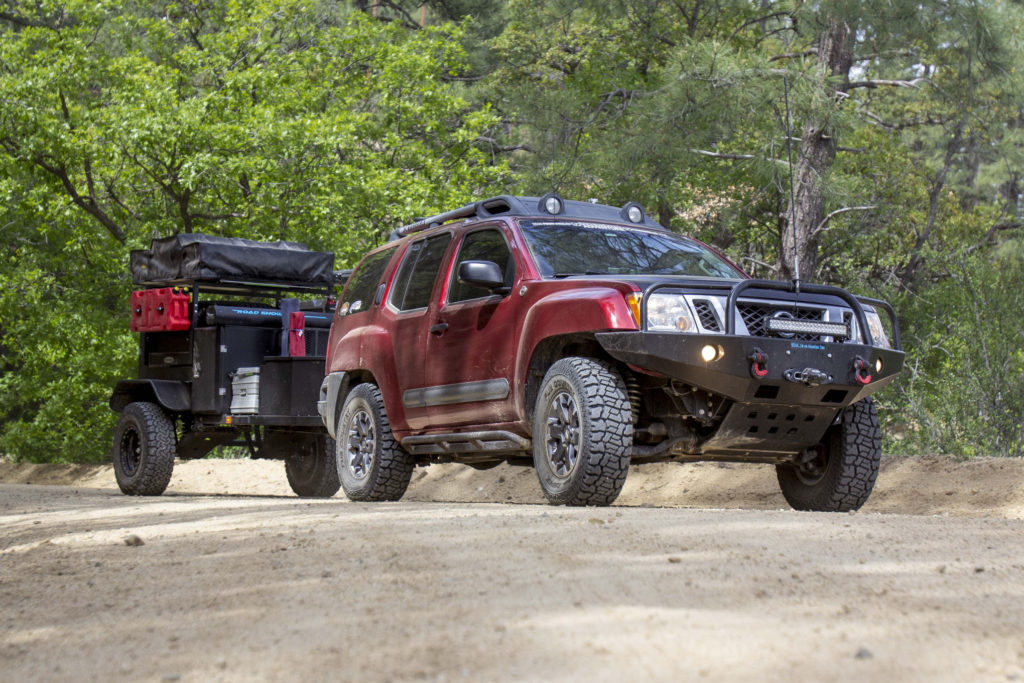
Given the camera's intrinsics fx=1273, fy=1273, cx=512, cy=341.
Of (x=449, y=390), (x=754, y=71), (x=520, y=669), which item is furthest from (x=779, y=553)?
(x=754, y=71)

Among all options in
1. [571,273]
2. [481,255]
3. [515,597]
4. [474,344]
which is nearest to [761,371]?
[571,273]

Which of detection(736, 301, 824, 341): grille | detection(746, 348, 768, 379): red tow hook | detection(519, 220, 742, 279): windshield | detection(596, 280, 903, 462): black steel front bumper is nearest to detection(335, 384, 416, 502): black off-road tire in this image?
detection(519, 220, 742, 279): windshield

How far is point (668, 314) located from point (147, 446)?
20.9 feet

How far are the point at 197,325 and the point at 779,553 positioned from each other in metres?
8.07

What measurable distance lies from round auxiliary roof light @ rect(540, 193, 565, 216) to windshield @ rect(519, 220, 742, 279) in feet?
0.57

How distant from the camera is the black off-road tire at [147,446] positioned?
11.8 m

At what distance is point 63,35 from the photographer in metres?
19.2

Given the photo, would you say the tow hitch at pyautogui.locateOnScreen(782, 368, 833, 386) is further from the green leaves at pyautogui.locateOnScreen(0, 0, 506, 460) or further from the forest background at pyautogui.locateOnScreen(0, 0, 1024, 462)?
the green leaves at pyautogui.locateOnScreen(0, 0, 506, 460)

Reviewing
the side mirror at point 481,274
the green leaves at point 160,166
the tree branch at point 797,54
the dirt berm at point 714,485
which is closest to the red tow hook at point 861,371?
the side mirror at point 481,274

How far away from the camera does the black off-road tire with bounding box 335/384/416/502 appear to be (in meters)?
9.34

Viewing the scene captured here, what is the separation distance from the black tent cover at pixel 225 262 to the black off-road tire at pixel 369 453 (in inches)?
115

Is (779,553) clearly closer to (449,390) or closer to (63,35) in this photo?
(449,390)

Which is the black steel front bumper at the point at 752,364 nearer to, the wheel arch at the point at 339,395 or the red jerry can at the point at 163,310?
the wheel arch at the point at 339,395

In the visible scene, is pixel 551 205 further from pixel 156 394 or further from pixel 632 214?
pixel 156 394
